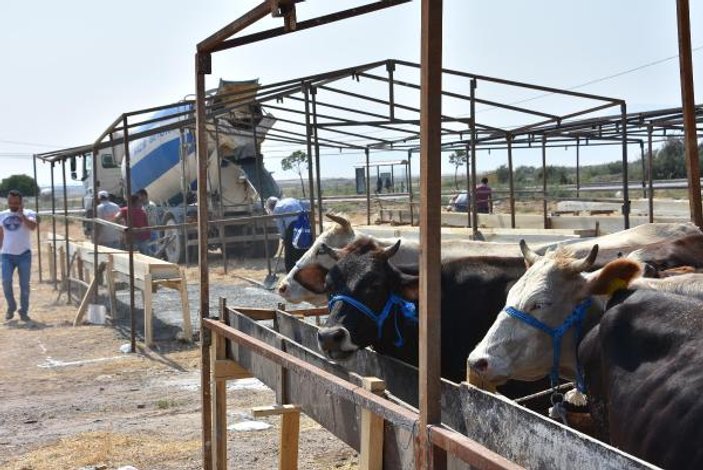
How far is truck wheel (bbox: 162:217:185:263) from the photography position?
1875 cm

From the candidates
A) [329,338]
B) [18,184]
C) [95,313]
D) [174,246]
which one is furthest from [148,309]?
[18,184]

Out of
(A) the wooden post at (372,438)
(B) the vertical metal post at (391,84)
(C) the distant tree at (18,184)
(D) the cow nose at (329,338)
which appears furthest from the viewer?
(C) the distant tree at (18,184)

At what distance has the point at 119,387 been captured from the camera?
833 cm

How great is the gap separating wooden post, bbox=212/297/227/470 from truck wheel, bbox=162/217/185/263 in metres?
13.9

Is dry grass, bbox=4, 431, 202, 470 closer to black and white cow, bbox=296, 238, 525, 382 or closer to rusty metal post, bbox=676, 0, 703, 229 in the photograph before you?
black and white cow, bbox=296, 238, 525, 382

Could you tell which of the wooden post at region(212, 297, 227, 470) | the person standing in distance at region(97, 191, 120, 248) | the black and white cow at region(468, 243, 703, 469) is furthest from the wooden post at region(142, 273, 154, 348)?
the black and white cow at region(468, 243, 703, 469)

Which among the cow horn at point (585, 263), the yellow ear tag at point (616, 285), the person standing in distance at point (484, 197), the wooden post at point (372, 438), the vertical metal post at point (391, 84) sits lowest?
the wooden post at point (372, 438)

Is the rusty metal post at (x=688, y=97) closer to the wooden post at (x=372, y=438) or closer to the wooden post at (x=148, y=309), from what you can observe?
the wooden post at (x=372, y=438)

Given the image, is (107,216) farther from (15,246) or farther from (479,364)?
(479,364)

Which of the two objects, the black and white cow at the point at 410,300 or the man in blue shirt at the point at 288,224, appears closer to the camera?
the black and white cow at the point at 410,300

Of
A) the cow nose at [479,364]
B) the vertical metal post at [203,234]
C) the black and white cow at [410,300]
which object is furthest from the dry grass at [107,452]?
the cow nose at [479,364]

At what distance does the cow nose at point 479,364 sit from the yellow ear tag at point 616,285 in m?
0.56

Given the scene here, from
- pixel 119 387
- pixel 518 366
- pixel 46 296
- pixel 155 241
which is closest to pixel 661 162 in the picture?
pixel 155 241

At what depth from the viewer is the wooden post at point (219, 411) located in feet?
15.6
